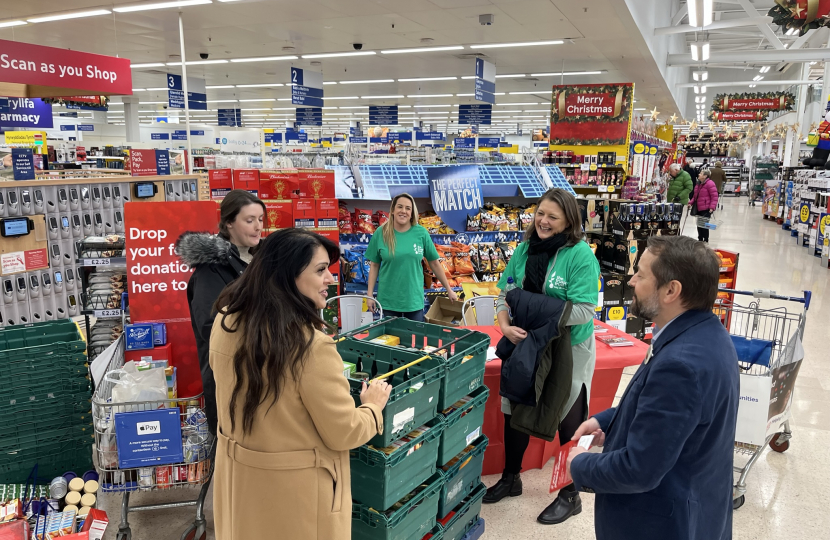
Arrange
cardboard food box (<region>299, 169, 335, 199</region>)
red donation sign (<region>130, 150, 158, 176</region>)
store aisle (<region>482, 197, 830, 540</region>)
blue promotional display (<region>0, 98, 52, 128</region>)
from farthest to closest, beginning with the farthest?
1. blue promotional display (<region>0, 98, 52, 128</region>)
2. red donation sign (<region>130, 150, 158, 176</region>)
3. cardboard food box (<region>299, 169, 335, 199</region>)
4. store aisle (<region>482, 197, 830, 540</region>)

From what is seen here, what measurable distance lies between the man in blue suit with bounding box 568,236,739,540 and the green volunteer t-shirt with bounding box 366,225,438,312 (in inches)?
106

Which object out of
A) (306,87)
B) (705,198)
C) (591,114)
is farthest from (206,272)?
(705,198)

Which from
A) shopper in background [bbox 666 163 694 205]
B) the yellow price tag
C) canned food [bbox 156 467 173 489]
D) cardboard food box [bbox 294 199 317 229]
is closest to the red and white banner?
shopper in background [bbox 666 163 694 205]

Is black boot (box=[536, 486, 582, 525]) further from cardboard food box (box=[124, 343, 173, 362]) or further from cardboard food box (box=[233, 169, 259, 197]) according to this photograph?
cardboard food box (box=[233, 169, 259, 197])

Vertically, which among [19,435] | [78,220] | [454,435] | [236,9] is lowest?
[19,435]

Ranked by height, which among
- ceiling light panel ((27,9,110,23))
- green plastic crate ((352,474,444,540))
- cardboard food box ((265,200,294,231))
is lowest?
green plastic crate ((352,474,444,540))

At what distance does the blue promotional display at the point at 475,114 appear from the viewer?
17.9 m

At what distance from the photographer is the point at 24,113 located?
10562mm

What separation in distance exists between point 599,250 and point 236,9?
6.35m

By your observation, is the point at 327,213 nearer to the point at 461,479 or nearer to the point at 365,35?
the point at 461,479

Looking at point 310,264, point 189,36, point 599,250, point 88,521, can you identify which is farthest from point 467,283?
point 189,36

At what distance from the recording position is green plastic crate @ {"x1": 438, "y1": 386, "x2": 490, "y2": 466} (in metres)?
2.50

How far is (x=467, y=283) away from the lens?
562 cm

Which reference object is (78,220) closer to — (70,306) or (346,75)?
(70,306)
